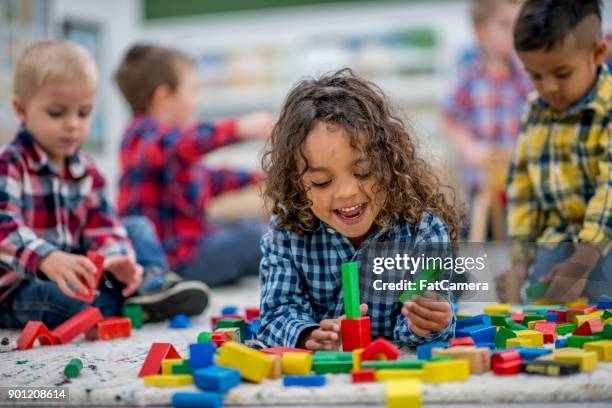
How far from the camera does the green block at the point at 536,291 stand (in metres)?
1.38

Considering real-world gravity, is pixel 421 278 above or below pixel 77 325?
above

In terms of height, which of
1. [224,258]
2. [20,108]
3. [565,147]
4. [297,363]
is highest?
[20,108]

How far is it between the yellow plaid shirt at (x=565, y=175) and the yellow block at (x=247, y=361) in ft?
2.31

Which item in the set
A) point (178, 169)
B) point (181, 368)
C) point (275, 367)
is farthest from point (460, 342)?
point (178, 169)

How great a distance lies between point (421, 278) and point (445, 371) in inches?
8.7

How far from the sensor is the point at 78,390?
0.91 metres

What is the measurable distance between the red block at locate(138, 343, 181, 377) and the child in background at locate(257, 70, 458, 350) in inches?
6.3

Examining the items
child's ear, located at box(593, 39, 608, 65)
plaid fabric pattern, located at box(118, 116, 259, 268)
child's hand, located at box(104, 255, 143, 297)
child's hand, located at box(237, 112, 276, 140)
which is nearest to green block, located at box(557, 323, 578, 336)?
child's ear, located at box(593, 39, 608, 65)

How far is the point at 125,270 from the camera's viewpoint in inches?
60.5

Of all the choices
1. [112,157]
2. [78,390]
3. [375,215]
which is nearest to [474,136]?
[375,215]

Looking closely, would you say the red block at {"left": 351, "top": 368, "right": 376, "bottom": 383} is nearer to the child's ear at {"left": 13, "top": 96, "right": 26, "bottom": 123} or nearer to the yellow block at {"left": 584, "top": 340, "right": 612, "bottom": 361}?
the yellow block at {"left": 584, "top": 340, "right": 612, "bottom": 361}

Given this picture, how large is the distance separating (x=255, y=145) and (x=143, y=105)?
1.89m

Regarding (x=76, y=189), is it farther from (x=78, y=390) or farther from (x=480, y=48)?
(x=480, y=48)

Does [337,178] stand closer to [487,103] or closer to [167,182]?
[167,182]
